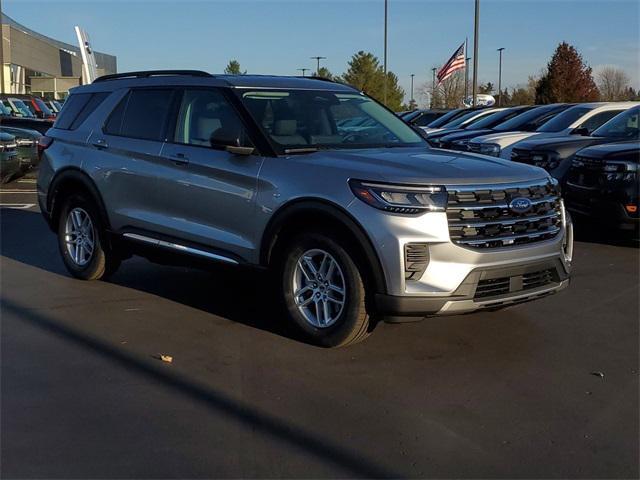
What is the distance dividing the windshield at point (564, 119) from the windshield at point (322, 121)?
21.9 ft

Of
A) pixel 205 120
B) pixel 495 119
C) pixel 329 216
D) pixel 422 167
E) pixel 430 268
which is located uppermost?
pixel 495 119

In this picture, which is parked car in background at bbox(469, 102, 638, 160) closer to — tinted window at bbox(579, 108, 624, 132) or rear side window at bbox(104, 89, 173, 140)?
tinted window at bbox(579, 108, 624, 132)

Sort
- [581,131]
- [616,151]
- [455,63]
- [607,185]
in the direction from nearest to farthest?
[607,185] → [616,151] → [581,131] → [455,63]

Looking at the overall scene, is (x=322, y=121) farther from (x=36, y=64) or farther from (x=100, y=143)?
(x=36, y=64)

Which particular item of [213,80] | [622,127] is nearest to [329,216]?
[213,80]

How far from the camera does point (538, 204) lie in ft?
16.8

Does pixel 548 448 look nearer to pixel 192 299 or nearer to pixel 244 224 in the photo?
pixel 244 224

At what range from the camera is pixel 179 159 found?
5938 mm

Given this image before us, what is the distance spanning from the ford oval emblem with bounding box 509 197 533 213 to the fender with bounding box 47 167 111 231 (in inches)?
141

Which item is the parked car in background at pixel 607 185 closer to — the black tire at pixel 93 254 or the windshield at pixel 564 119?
the windshield at pixel 564 119

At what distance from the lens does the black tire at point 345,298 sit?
15.9ft

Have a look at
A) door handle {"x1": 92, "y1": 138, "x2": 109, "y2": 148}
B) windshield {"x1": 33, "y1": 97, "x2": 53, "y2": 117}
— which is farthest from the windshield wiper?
windshield {"x1": 33, "y1": 97, "x2": 53, "y2": 117}

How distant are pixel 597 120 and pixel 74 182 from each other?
28.3 feet

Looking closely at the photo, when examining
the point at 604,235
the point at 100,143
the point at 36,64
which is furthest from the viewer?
the point at 36,64
